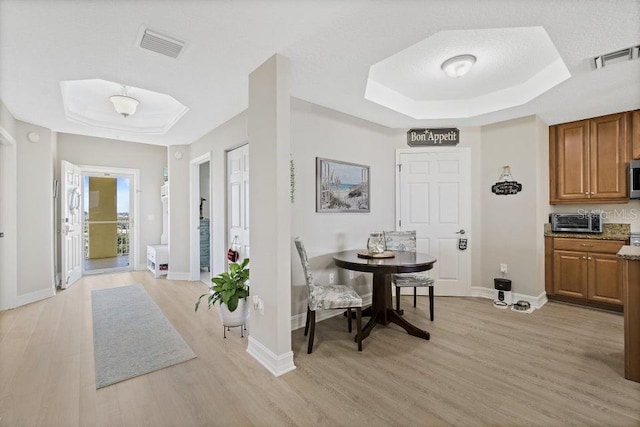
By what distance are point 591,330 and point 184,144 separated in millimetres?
6325

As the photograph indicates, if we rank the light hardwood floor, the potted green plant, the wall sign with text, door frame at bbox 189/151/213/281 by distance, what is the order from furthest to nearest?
door frame at bbox 189/151/213/281 → the wall sign with text → the potted green plant → the light hardwood floor

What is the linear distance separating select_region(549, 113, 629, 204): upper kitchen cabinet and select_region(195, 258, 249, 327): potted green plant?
427 cm

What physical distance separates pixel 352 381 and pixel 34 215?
16.1 ft

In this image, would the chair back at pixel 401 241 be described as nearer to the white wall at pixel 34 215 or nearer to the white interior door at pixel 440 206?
the white interior door at pixel 440 206

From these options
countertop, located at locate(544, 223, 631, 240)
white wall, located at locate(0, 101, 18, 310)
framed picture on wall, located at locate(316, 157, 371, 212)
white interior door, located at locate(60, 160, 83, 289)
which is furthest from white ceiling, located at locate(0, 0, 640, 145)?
white interior door, located at locate(60, 160, 83, 289)

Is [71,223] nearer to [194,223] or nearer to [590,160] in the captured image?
[194,223]

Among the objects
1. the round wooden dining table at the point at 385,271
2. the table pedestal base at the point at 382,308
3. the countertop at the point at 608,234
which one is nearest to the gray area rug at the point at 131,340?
the round wooden dining table at the point at 385,271

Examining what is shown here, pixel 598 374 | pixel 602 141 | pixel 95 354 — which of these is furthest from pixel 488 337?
pixel 95 354

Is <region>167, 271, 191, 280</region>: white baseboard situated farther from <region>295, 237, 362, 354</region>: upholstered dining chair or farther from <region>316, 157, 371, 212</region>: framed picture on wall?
<region>295, 237, 362, 354</region>: upholstered dining chair

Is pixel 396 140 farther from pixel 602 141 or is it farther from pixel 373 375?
pixel 373 375

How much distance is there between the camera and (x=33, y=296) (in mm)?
4031

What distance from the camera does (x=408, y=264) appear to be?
2596mm

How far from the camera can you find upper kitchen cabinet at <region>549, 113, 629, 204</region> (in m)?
3.53

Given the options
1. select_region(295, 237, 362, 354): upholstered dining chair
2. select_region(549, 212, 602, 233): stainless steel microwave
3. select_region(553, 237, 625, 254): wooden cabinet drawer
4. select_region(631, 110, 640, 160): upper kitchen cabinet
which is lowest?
select_region(295, 237, 362, 354): upholstered dining chair
